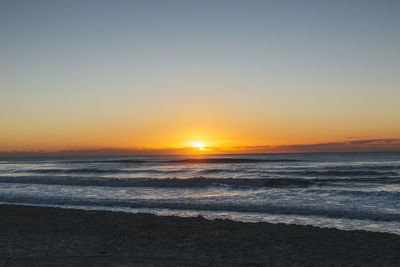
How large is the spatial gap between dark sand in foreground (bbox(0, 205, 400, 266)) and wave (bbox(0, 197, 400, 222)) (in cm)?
404

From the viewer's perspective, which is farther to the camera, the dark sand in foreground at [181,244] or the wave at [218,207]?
the wave at [218,207]

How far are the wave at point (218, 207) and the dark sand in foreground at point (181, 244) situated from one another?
13.3 feet

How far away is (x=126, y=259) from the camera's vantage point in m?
8.21

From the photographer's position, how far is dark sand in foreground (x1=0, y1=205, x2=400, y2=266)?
808 centimetres

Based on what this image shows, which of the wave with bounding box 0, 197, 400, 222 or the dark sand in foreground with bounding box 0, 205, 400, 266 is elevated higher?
the dark sand in foreground with bounding box 0, 205, 400, 266

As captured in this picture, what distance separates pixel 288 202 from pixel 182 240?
9.77 metres

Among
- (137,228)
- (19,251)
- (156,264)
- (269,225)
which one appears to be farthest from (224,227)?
(19,251)

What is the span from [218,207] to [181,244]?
7.79m

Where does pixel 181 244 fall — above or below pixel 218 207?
above

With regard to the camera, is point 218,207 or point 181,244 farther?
point 218,207

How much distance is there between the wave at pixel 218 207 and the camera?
14.7 meters

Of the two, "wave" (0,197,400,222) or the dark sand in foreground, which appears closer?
the dark sand in foreground

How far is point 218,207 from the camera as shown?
1742 cm

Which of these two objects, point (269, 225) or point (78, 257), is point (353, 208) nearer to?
point (269, 225)
